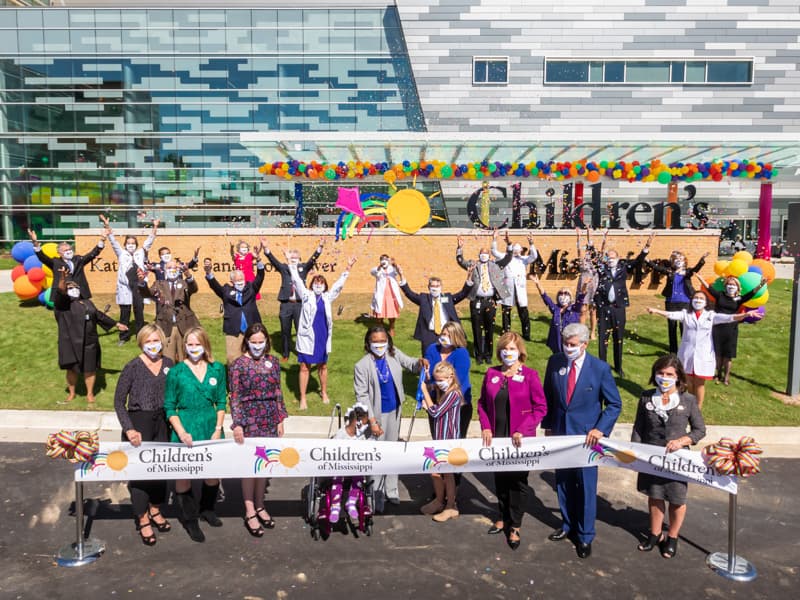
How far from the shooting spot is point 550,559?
5.42 metres

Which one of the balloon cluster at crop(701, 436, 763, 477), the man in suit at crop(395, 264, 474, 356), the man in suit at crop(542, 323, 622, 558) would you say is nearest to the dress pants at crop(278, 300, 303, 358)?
the man in suit at crop(395, 264, 474, 356)

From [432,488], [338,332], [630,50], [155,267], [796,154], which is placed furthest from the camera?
[630,50]

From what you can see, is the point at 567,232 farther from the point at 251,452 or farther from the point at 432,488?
the point at 251,452

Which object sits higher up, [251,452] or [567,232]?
[567,232]

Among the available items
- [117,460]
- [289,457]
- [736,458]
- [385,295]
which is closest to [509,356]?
[736,458]

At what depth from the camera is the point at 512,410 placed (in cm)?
562

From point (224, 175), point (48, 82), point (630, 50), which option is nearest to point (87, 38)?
point (48, 82)

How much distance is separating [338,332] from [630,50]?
2614 cm

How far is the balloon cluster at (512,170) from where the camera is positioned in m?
20.0

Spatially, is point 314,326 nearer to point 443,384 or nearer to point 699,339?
point 443,384

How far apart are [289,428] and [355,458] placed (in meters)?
3.28

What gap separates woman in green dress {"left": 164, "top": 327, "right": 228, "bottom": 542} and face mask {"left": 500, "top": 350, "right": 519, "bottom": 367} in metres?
2.56

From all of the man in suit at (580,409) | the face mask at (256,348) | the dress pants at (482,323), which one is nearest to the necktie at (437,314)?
the dress pants at (482,323)

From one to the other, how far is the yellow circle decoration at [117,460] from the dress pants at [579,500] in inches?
154
